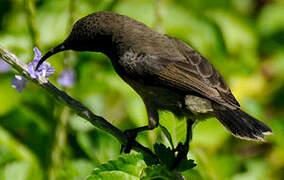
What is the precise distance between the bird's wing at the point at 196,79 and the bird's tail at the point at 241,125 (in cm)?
9

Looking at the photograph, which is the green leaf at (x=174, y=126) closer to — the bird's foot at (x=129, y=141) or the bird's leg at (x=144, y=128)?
A: the bird's leg at (x=144, y=128)

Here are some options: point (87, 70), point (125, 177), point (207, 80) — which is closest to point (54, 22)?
point (87, 70)

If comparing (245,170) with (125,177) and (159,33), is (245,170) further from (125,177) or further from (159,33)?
(125,177)

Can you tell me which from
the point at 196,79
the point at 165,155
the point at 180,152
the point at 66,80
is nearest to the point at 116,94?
the point at 196,79

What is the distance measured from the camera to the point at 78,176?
4.65 meters

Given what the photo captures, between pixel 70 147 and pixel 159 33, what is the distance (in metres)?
1.44

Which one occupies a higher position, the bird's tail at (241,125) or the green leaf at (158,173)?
the bird's tail at (241,125)

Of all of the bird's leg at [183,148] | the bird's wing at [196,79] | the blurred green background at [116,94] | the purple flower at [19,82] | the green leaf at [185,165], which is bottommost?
the blurred green background at [116,94]

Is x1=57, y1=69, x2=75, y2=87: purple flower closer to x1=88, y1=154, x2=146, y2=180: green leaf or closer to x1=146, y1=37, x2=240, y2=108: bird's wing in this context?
x1=146, y1=37, x2=240, y2=108: bird's wing

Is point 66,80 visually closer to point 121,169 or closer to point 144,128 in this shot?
point 144,128

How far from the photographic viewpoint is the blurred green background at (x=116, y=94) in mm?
4664

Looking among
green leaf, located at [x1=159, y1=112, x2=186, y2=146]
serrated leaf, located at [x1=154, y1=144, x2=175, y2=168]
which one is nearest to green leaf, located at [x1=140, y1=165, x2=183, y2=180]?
serrated leaf, located at [x1=154, y1=144, x2=175, y2=168]

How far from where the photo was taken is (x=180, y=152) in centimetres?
360

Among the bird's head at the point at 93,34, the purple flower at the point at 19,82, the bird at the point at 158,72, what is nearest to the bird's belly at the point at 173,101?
the bird at the point at 158,72
